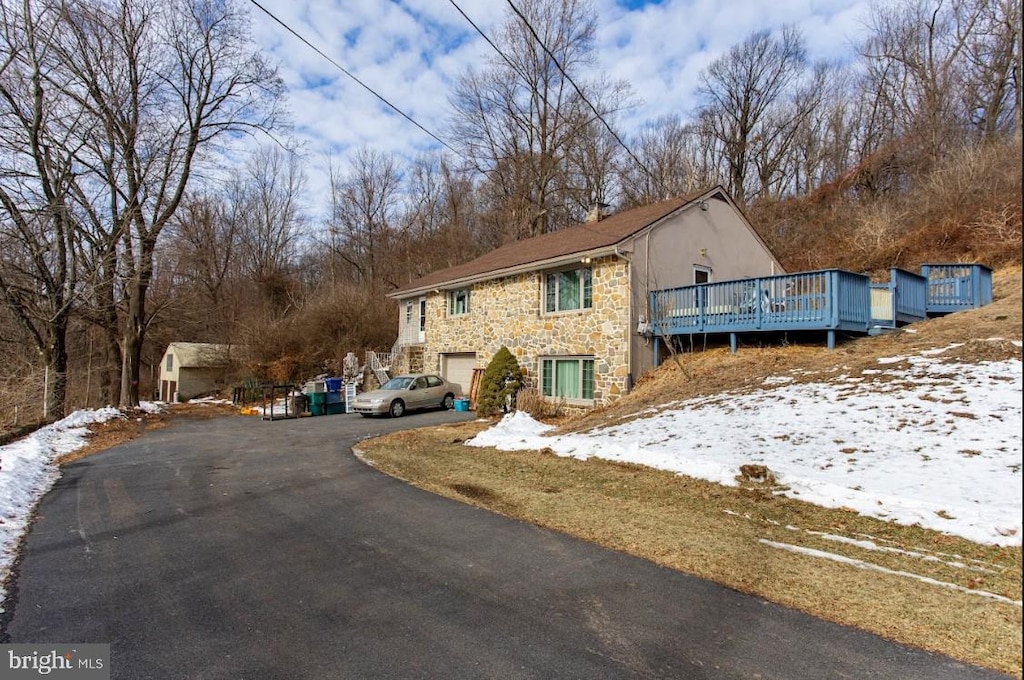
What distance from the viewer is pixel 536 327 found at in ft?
55.0

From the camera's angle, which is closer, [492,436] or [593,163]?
[492,436]

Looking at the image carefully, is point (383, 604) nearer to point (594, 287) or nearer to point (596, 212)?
point (594, 287)

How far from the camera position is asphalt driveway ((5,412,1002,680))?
3.00m

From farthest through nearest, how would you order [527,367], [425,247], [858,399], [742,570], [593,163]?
[425,247]
[593,163]
[527,367]
[858,399]
[742,570]

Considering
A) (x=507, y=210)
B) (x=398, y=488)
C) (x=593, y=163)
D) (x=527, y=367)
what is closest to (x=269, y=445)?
(x=398, y=488)

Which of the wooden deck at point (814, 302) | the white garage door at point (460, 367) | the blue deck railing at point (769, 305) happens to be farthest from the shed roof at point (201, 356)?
the wooden deck at point (814, 302)

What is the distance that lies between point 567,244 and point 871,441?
1129 cm

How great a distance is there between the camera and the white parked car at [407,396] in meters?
16.7

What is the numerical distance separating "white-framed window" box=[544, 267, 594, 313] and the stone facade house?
1.2 inches

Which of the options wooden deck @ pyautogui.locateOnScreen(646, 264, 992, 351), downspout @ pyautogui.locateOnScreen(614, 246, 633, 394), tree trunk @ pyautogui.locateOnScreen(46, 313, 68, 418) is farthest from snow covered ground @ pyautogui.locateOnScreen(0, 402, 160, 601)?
wooden deck @ pyautogui.locateOnScreen(646, 264, 992, 351)

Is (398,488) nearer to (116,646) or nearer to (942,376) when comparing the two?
(116,646)

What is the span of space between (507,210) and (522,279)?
1625 centimetres

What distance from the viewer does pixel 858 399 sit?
8.66m

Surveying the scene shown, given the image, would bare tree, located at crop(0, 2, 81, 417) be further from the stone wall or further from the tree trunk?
the stone wall
